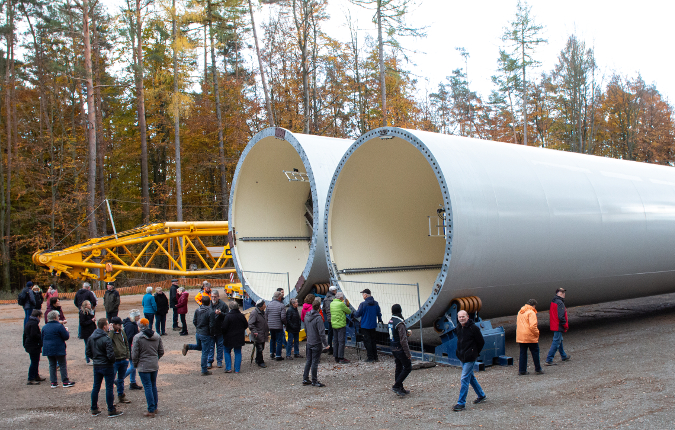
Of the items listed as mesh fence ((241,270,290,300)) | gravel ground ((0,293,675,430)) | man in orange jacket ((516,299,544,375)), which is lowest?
gravel ground ((0,293,675,430))

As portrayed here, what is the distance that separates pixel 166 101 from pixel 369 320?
2463cm

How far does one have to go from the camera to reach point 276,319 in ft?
34.7

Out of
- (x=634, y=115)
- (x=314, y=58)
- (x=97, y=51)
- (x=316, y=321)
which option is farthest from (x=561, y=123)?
(x=316, y=321)

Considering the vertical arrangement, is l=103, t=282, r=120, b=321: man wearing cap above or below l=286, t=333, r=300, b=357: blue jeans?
above

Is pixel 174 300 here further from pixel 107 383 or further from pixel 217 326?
pixel 107 383

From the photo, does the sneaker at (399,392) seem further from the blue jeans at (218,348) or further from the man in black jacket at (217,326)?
the blue jeans at (218,348)

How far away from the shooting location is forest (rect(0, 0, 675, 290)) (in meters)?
28.1

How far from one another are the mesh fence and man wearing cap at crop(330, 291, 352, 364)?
13.9 feet

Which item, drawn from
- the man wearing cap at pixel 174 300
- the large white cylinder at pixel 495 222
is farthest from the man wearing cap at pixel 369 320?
the man wearing cap at pixel 174 300

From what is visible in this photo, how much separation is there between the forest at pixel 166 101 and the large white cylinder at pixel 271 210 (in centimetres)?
1168

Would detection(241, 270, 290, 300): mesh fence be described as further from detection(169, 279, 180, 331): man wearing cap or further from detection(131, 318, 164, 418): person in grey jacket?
detection(131, 318, 164, 418): person in grey jacket

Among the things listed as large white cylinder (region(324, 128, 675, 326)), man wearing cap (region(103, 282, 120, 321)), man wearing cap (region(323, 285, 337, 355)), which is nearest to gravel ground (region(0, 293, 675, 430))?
man wearing cap (region(323, 285, 337, 355))

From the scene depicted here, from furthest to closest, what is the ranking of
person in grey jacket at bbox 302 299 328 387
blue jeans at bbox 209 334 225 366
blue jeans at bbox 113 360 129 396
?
blue jeans at bbox 209 334 225 366, person in grey jacket at bbox 302 299 328 387, blue jeans at bbox 113 360 129 396

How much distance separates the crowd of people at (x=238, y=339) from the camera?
284 inches
